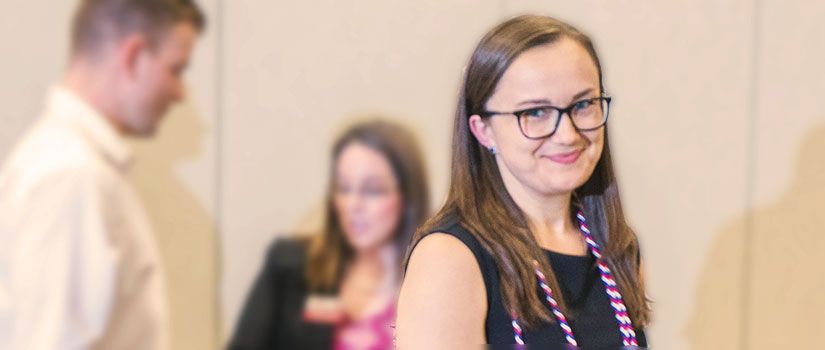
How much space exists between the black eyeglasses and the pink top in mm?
1782

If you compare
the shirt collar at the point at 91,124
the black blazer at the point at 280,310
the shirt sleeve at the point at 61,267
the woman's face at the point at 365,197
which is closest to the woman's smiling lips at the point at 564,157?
the shirt sleeve at the point at 61,267

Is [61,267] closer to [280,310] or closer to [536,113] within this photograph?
[280,310]

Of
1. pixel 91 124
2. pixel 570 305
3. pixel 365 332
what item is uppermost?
pixel 91 124

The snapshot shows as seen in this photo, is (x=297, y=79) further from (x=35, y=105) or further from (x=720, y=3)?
(x=720, y=3)

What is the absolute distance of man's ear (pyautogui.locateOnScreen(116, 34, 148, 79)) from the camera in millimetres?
2576

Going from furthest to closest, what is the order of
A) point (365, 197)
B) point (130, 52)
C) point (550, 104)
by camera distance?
point (365, 197)
point (130, 52)
point (550, 104)

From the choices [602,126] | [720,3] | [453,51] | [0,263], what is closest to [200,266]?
[0,263]

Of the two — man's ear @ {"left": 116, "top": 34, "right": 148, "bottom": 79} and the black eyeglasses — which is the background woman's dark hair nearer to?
man's ear @ {"left": 116, "top": 34, "right": 148, "bottom": 79}

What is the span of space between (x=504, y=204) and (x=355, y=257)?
5.72 feet

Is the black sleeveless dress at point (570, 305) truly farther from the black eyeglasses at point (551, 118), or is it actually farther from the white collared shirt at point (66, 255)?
the white collared shirt at point (66, 255)

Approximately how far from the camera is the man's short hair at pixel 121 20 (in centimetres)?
262

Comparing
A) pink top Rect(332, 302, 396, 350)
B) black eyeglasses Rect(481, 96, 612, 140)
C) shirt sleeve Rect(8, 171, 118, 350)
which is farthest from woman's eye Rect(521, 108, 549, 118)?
pink top Rect(332, 302, 396, 350)

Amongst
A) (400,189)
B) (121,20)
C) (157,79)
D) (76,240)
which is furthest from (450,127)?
(76,240)

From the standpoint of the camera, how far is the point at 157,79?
2678mm
